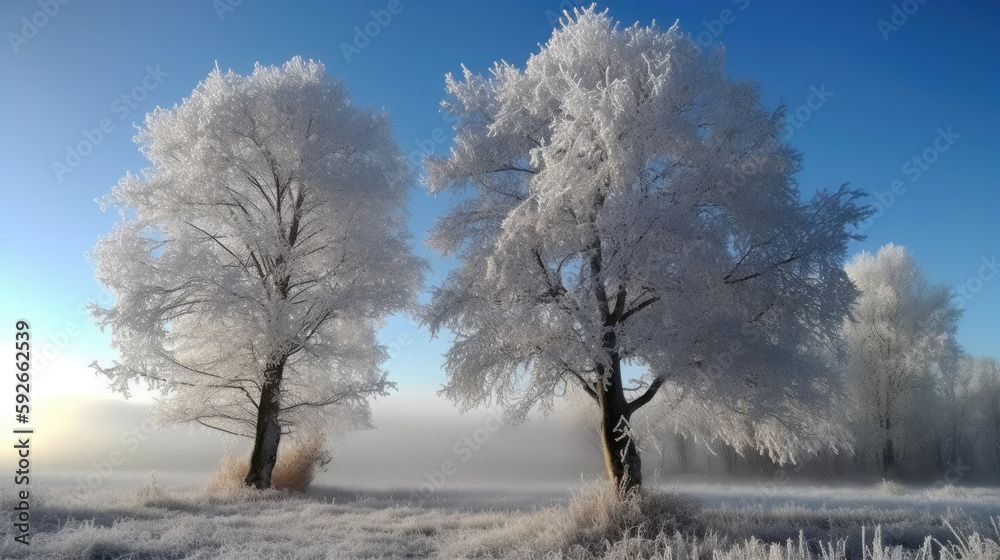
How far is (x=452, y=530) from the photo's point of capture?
8102mm

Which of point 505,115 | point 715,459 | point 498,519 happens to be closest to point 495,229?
point 505,115

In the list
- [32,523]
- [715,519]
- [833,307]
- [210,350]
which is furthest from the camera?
[210,350]

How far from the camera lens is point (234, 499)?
1095cm

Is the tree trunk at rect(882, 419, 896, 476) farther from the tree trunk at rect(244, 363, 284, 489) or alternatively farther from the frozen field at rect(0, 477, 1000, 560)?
the tree trunk at rect(244, 363, 284, 489)

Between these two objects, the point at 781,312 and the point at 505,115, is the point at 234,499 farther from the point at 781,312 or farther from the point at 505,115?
the point at 781,312

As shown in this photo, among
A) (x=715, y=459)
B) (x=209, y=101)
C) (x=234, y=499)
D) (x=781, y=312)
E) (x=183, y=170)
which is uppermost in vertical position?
(x=209, y=101)

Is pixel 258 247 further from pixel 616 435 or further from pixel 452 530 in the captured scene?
pixel 616 435

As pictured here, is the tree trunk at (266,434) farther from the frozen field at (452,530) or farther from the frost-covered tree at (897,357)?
the frost-covered tree at (897,357)

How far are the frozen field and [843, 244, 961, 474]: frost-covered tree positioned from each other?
45.3 ft

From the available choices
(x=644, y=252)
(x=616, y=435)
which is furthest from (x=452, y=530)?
(x=644, y=252)

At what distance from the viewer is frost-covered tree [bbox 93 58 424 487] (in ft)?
38.5

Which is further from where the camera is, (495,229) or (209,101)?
(209,101)

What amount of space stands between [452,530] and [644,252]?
5.18 meters

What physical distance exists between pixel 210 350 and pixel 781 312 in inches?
511
